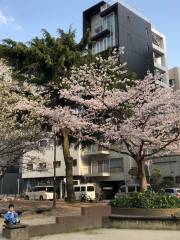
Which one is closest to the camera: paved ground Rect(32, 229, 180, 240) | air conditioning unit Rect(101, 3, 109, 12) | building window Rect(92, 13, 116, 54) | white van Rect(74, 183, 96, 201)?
paved ground Rect(32, 229, 180, 240)

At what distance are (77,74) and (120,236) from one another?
13.7m

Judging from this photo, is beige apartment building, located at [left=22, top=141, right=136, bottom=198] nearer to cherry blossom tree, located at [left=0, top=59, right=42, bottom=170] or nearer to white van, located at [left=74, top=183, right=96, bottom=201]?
white van, located at [left=74, top=183, right=96, bottom=201]

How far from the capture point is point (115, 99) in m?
21.8

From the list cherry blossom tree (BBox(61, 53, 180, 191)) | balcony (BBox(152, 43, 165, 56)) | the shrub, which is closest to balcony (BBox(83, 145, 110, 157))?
balcony (BBox(152, 43, 165, 56))

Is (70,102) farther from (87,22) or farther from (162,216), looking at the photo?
(87,22)

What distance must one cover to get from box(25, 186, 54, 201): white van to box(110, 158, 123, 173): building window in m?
10.6

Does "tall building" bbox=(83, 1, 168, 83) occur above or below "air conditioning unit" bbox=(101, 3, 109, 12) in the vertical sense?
below

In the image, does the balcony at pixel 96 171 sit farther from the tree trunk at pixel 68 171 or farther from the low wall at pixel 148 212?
the low wall at pixel 148 212

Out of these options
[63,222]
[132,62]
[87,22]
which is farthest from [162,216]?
[87,22]

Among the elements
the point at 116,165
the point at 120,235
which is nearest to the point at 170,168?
the point at 116,165

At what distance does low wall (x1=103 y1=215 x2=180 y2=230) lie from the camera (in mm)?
15148

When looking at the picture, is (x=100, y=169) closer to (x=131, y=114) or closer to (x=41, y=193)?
(x=41, y=193)

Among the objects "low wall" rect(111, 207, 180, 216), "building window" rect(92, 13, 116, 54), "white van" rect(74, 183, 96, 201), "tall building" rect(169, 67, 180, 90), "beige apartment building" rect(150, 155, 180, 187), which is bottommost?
"low wall" rect(111, 207, 180, 216)

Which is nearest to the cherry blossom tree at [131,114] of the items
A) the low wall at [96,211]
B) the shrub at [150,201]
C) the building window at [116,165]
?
the shrub at [150,201]
